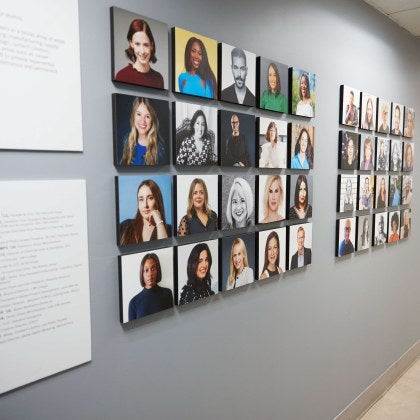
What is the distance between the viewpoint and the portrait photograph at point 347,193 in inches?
85.0

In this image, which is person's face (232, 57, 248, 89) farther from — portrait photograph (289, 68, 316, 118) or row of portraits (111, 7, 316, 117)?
portrait photograph (289, 68, 316, 118)

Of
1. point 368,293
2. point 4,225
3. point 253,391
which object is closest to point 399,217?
point 368,293

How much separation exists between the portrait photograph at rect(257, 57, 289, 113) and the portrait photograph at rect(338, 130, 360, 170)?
0.53 m

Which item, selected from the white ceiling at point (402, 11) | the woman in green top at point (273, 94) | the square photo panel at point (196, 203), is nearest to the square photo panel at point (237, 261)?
the square photo panel at point (196, 203)

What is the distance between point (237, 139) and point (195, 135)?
8.9 inches

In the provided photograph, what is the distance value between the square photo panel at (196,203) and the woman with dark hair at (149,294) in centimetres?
15

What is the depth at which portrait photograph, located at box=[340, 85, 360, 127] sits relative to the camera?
83.4 inches

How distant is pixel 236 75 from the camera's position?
4.97 ft

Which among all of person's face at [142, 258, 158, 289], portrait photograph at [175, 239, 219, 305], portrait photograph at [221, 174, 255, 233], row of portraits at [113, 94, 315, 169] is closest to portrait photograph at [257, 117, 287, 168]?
row of portraits at [113, 94, 315, 169]

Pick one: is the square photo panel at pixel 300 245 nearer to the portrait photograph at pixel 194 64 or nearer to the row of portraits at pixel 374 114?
the row of portraits at pixel 374 114

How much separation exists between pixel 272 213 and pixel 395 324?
70.6 inches

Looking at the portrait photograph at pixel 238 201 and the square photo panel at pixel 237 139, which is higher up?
the square photo panel at pixel 237 139

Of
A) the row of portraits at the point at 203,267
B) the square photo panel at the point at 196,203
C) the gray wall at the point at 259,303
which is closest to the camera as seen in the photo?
the gray wall at the point at 259,303

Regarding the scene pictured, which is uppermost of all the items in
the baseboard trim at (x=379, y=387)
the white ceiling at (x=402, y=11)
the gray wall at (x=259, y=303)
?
the white ceiling at (x=402, y=11)
